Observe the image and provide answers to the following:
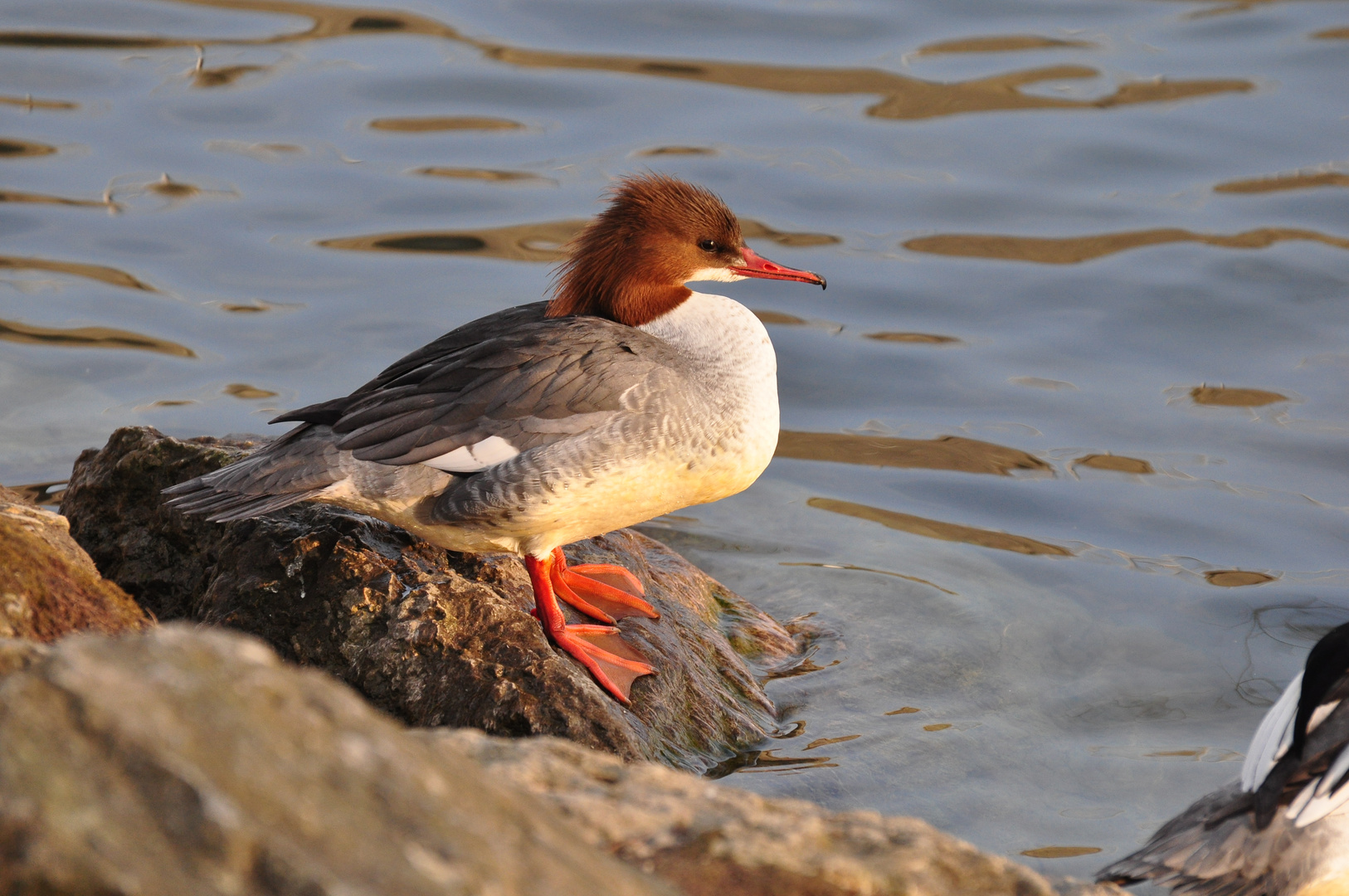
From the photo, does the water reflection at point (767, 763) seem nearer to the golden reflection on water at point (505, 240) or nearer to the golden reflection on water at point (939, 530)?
the golden reflection on water at point (939, 530)

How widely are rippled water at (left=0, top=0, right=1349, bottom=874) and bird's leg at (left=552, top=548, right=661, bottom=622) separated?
617 millimetres

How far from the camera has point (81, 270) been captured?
8594 mm

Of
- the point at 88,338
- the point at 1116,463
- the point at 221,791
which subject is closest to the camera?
the point at 221,791

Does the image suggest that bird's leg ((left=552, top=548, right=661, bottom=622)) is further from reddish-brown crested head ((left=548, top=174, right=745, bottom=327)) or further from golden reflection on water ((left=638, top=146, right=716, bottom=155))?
Answer: golden reflection on water ((left=638, top=146, right=716, bottom=155))

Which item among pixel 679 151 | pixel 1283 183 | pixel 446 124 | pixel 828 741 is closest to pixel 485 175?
pixel 446 124

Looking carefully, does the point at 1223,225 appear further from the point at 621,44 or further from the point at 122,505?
A: the point at 122,505

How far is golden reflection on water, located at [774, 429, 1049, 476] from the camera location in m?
7.15

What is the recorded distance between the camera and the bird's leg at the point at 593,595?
4.41m

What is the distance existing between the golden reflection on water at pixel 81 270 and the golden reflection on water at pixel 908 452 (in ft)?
13.8

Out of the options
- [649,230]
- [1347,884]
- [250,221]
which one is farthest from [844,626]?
[250,221]

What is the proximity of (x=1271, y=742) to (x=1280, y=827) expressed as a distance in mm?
191

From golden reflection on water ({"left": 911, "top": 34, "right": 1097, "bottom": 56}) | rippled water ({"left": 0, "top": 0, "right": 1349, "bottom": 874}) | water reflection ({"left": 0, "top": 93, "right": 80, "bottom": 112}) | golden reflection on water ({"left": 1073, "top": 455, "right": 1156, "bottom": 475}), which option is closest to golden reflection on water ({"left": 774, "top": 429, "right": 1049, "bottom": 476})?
rippled water ({"left": 0, "top": 0, "right": 1349, "bottom": 874})

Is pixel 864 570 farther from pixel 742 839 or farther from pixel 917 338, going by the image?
pixel 742 839

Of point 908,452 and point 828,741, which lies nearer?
point 828,741
